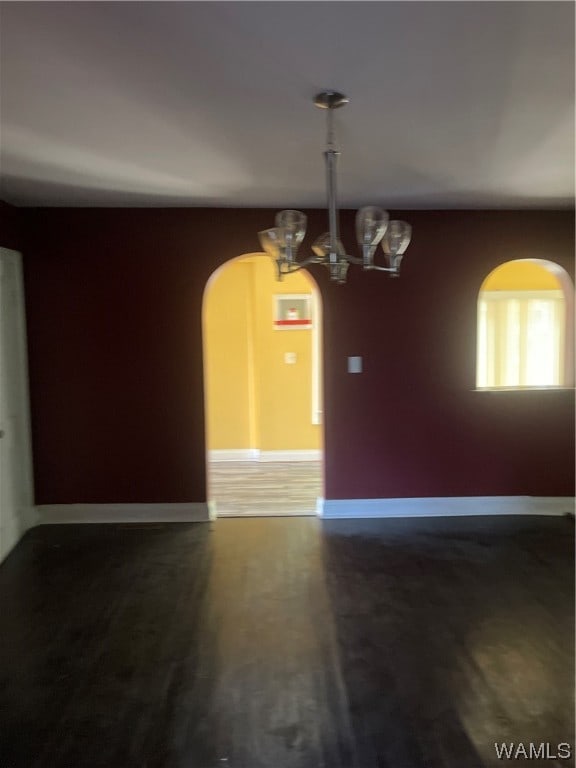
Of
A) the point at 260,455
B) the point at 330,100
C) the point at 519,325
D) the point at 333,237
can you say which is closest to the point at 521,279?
the point at 519,325

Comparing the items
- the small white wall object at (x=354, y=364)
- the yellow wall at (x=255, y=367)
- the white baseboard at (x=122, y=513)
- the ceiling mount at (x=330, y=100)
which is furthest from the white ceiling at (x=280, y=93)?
the yellow wall at (x=255, y=367)

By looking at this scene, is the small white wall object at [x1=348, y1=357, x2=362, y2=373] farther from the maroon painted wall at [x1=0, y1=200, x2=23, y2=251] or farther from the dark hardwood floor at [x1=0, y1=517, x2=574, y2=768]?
the maroon painted wall at [x1=0, y1=200, x2=23, y2=251]

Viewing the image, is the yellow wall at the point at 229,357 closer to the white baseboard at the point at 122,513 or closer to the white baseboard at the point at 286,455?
the white baseboard at the point at 286,455

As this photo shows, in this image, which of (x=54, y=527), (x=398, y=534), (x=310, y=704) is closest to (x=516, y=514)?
(x=398, y=534)

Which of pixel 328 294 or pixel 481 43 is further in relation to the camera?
pixel 328 294

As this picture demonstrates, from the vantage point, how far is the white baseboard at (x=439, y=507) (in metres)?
4.90

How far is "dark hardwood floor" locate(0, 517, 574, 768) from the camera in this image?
2.39 metres

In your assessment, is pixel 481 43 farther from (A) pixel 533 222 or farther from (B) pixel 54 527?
(B) pixel 54 527

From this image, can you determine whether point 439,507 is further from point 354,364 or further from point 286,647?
point 286,647

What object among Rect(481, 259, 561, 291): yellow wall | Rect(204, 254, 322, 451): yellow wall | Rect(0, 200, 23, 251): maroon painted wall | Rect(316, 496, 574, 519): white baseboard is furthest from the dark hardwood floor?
Rect(481, 259, 561, 291): yellow wall

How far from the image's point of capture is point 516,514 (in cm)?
491

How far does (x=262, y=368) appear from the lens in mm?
6801

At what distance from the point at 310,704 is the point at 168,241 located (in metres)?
3.30
